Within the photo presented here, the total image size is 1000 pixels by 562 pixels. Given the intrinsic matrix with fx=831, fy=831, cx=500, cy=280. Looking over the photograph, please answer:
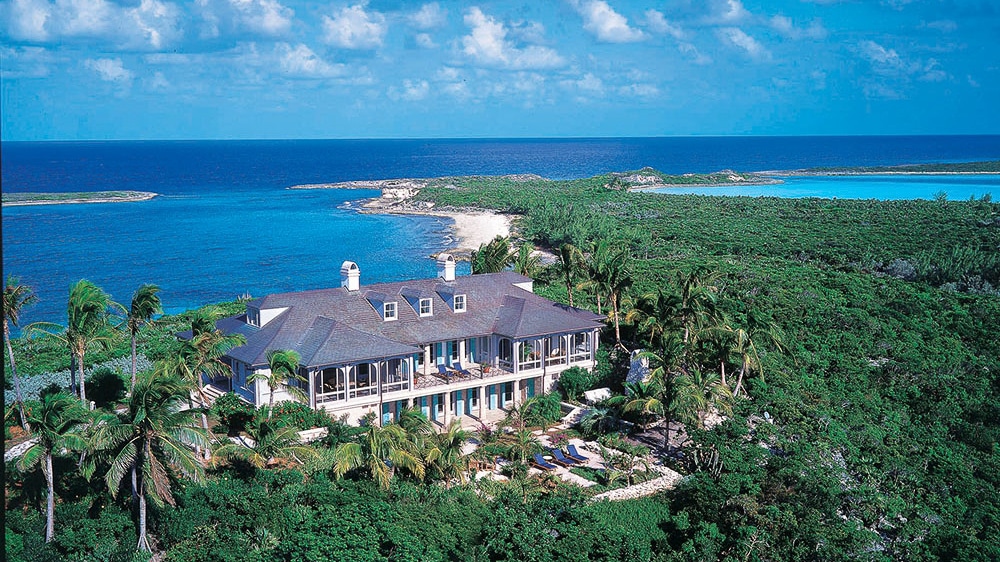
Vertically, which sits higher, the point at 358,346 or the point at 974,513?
the point at 358,346

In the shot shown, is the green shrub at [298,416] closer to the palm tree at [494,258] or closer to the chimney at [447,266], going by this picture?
the chimney at [447,266]

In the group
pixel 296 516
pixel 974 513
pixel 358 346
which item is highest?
pixel 358 346

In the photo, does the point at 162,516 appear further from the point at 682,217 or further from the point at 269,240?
the point at 682,217

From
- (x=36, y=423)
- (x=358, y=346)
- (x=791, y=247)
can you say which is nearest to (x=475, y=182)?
(x=791, y=247)

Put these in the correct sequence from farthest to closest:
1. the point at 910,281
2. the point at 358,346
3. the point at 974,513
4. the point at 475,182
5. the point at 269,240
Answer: the point at 475,182 → the point at 269,240 → the point at 910,281 → the point at 358,346 → the point at 974,513

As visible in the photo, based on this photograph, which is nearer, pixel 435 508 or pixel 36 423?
pixel 36 423

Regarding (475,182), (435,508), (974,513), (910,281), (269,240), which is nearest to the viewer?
(435,508)

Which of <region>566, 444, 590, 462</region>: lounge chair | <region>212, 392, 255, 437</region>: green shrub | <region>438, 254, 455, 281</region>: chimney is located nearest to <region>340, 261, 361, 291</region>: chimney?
<region>438, 254, 455, 281</region>: chimney
